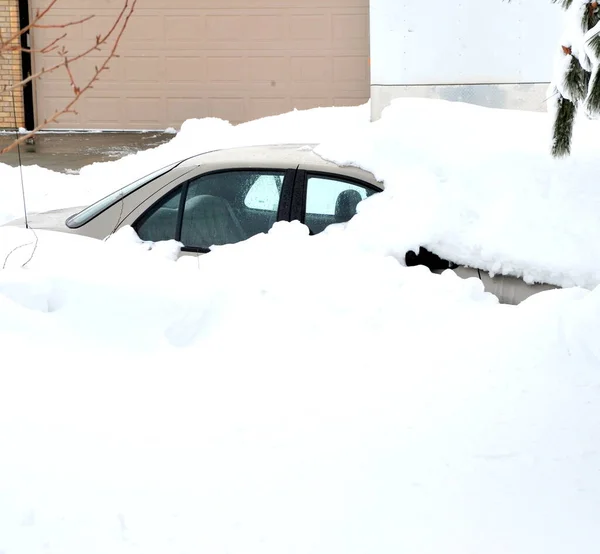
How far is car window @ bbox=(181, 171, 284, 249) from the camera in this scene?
16.6 ft

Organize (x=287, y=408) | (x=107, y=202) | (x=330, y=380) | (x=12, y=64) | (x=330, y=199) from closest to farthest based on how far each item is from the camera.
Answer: (x=287, y=408) → (x=330, y=380) → (x=330, y=199) → (x=107, y=202) → (x=12, y=64)

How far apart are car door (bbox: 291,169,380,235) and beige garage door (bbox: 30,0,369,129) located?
10.5m

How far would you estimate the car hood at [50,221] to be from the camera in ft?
18.4

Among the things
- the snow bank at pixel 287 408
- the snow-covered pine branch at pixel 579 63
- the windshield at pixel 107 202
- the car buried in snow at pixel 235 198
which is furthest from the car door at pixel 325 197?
the snow-covered pine branch at pixel 579 63

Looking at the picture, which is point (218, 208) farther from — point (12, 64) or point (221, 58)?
point (12, 64)

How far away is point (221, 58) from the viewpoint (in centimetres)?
1538

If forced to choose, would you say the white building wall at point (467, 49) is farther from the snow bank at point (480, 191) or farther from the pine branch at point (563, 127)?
the pine branch at point (563, 127)

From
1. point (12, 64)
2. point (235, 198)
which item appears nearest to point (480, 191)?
point (235, 198)

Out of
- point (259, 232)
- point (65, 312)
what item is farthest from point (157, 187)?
point (65, 312)

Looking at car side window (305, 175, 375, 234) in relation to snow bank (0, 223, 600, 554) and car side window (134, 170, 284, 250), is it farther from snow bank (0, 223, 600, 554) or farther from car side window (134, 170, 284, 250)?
snow bank (0, 223, 600, 554)

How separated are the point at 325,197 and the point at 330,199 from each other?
3 cm

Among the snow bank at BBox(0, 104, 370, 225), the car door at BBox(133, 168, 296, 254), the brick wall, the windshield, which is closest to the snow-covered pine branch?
the car door at BBox(133, 168, 296, 254)

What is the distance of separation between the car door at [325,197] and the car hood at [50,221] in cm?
141

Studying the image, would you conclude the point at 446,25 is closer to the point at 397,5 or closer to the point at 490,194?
the point at 397,5
